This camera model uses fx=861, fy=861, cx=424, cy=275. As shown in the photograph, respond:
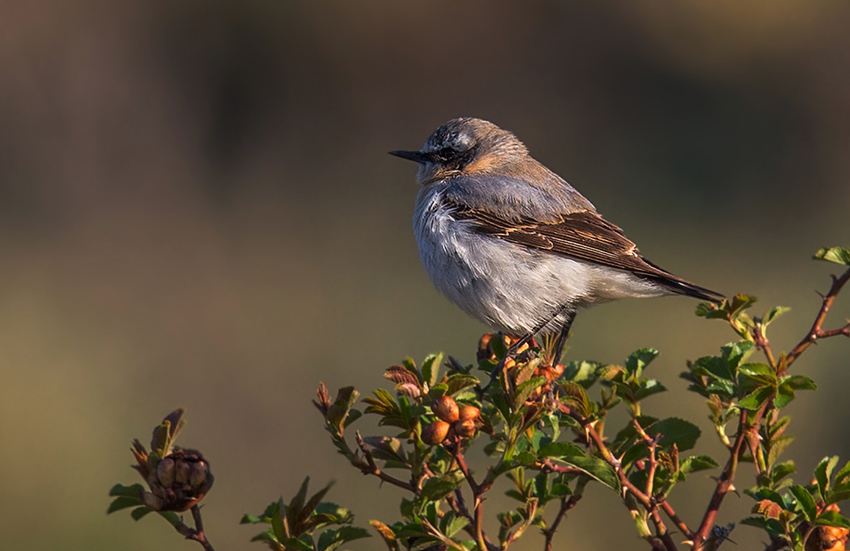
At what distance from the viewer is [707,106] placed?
10156 millimetres

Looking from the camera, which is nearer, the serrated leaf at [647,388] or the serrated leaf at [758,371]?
the serrated leaf at [758,371]

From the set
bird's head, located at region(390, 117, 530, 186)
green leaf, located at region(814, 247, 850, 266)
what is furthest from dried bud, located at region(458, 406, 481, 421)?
bird's head, located at region(390, 117, 530, 186)

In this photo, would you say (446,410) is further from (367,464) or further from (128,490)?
(128,490)

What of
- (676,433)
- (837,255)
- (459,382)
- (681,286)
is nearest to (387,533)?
(459,382)

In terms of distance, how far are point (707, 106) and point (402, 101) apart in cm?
366

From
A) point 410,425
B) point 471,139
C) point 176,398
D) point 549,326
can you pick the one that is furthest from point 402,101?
point 410,425

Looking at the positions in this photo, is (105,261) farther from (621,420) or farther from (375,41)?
(621,420)

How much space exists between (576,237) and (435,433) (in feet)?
7.18

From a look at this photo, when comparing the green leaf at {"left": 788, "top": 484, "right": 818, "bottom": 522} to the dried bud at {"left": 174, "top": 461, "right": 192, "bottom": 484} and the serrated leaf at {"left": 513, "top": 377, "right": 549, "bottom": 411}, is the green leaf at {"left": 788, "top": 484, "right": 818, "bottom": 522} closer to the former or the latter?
the serrated leaf at {"left": 513, "top": 377, "right": 549, "bottom": 411}

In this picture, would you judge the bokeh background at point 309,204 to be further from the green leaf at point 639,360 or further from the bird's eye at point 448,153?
the green leaf at point 639,360

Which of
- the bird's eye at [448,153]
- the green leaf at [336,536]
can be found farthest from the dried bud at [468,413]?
the bird's eye at [448,153]

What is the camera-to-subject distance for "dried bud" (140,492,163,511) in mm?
2225

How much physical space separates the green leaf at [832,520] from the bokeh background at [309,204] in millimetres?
3660

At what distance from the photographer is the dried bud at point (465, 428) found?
2.25 meters
